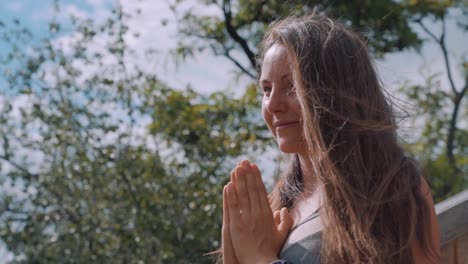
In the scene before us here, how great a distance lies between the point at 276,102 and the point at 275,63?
11 cm

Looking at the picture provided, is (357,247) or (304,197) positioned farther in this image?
(304,197)

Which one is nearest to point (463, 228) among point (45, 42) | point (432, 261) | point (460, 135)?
point (432, 261)

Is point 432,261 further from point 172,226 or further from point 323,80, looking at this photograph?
point 172,226

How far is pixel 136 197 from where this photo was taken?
13.7ft

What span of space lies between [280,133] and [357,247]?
1.11 feet

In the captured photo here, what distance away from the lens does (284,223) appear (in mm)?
1640

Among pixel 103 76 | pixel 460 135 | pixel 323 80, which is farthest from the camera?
pixel 460 135

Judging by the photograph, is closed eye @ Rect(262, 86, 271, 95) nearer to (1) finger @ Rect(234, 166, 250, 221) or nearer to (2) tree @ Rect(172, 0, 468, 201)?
(1) finger @ Rect(234, 166, 250, 221)

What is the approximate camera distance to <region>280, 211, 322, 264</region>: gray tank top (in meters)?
1.49

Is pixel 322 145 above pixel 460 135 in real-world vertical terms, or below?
above

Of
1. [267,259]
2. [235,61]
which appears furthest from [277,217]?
[235,61]

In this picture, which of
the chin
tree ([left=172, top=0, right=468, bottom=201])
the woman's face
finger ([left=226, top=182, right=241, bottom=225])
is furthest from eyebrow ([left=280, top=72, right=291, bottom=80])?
tree ([left=172, top=0, right=468, bottom=201])

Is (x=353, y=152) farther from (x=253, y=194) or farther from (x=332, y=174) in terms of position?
(x=253, y=194)

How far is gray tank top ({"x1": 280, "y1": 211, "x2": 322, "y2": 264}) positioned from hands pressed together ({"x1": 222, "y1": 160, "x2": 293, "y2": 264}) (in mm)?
34
